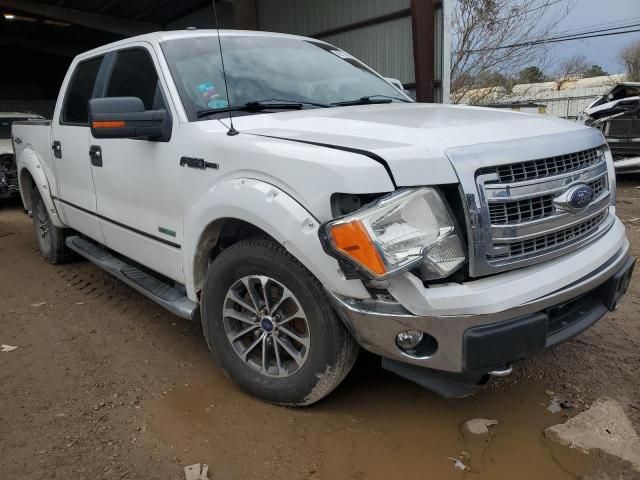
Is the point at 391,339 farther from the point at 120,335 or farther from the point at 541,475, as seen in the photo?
the point at 120,335

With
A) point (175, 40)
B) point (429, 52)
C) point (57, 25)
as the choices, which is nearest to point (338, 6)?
point (429, 52)

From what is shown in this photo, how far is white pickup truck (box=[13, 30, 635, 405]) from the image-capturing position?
6.86 feet

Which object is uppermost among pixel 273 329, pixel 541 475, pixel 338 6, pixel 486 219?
pixel 338 6

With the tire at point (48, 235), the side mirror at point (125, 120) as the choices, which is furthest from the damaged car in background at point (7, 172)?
the side mirror at point (125, 120)

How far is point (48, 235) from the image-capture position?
219 inches

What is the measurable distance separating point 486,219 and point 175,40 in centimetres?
235

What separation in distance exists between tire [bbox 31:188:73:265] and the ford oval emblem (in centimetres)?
471

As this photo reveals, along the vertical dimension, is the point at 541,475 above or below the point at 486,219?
below

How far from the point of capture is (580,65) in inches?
973

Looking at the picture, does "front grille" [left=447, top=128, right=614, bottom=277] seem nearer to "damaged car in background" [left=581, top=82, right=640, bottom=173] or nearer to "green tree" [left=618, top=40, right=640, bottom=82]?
"damaged car in background" [left=581, top=82, right=640, bottom=173]

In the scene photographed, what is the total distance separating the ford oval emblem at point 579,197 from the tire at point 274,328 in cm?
112

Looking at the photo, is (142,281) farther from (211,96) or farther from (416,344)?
(416,344)

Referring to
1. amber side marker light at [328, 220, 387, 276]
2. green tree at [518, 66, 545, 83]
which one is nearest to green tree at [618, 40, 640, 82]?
green tree at [518, 66, 545, 83]

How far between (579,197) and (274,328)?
1503 millimetres
